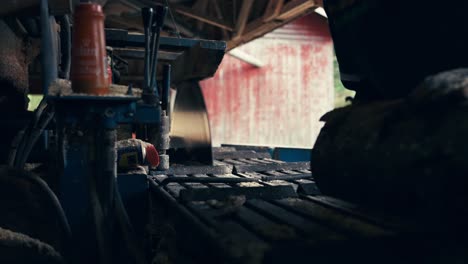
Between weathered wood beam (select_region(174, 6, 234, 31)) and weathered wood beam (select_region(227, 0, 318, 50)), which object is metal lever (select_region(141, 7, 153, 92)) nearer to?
weathered wood beam (select_region(227, 0, 318, 50))

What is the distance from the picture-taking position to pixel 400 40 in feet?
7.09

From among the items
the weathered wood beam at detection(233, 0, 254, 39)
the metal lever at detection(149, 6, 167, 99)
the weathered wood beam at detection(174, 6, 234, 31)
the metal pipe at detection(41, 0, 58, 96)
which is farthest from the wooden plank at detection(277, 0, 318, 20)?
the metal pipe at detection(41, 0, 58, 96)

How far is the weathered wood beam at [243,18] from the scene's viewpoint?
6.97 metres

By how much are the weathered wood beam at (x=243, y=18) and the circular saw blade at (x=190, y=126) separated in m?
2.72

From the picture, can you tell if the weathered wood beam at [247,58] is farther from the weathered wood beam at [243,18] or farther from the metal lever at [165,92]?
the metal lever at [165,92]

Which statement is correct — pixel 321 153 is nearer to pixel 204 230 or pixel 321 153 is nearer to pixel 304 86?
pixel 204 230

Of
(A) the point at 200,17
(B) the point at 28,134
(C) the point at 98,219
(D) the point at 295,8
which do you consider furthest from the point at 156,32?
(A) the point at 200,17

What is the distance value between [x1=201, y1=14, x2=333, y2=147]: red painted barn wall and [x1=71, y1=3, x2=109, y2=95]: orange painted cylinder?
385 inches

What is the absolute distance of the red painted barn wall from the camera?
12.1m

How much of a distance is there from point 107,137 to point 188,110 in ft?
7.85

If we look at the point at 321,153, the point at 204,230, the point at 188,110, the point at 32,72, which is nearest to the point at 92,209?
the point at 204,230

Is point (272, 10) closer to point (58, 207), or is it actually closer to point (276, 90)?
point (58, 207)

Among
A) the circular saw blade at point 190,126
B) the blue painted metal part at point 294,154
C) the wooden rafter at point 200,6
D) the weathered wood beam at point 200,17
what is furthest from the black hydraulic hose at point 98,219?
the wooden rafter at point 200,6

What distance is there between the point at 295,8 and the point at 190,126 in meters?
2.81
